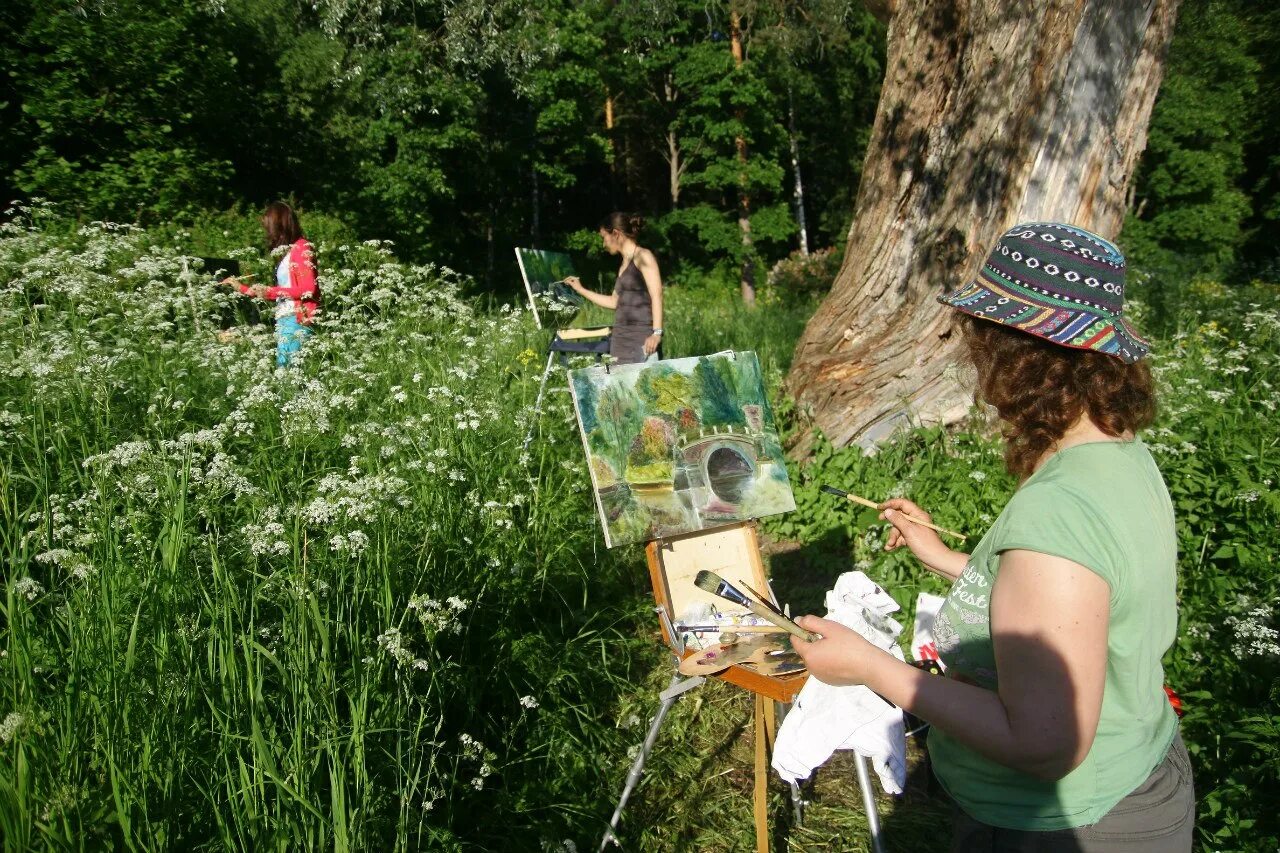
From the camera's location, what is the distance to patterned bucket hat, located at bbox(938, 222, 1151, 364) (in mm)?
1337

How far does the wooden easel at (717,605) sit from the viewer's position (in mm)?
2365

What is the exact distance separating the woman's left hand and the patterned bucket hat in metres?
0.55

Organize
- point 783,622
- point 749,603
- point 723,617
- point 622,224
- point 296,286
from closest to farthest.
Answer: point 783,622
point 749,603
point 723,617
point 296,286
point 622,224

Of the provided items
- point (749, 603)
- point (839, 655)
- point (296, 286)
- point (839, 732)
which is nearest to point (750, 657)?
point (839, 732)

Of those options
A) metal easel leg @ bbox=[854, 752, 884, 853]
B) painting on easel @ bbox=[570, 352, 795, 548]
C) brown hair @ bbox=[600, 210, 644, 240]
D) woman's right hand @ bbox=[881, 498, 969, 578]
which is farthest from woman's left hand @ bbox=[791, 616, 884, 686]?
brown hair @ bbox=[600, 210, 644, 240]

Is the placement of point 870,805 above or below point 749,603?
below

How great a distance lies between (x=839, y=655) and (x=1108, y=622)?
0.39 m

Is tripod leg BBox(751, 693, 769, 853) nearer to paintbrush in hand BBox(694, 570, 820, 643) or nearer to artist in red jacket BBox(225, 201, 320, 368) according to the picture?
paintbrush in hand BBox(694, 570, 820, 643)

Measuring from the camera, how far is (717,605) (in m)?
3.08

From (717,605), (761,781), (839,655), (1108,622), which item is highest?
(1108,622)

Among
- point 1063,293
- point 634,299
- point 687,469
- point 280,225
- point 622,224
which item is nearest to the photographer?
point 1063,293

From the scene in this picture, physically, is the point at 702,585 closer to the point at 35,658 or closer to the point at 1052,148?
the point at 35,658

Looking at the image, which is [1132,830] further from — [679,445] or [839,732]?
[679,445]

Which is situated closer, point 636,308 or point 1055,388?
point 1055,388
